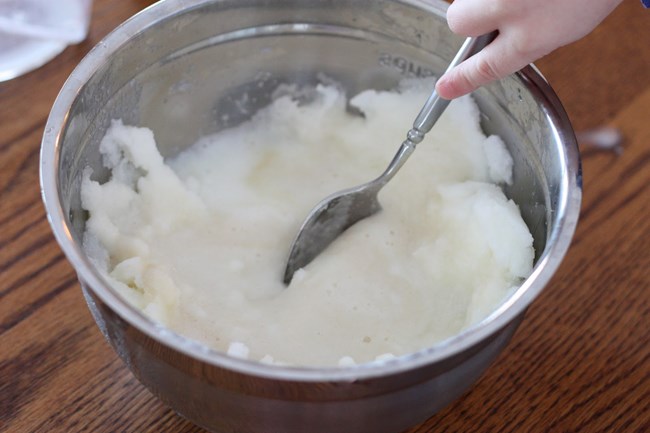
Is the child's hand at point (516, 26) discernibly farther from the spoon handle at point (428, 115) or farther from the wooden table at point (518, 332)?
the wooden table at point (518, 332)

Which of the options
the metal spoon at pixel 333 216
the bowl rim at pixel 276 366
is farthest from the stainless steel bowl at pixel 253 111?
the metal spoon at pixel 333 216

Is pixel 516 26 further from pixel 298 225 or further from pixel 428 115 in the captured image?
pixel 298 225

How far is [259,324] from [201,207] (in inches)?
5.8

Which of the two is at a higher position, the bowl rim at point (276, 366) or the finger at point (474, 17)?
the finger at point (474, 17)

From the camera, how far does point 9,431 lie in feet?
2.26

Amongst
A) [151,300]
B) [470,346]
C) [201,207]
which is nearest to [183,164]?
[201,207]

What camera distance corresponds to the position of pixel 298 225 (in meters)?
0.84

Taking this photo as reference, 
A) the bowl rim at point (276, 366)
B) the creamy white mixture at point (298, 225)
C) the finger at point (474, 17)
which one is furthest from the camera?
the creamy white mixture at point (298, 225)

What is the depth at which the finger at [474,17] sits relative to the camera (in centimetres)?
62

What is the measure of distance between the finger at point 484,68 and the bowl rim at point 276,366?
68 mm

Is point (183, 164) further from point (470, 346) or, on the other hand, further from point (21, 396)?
point (470, 346)

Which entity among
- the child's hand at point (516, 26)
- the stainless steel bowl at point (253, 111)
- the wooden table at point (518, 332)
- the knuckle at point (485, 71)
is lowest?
the wooden table at point (518, 332)

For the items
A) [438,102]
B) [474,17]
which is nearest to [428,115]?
[438,102]

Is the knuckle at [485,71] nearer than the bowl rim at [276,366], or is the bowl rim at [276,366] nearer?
the bowl rim at [276,366]
